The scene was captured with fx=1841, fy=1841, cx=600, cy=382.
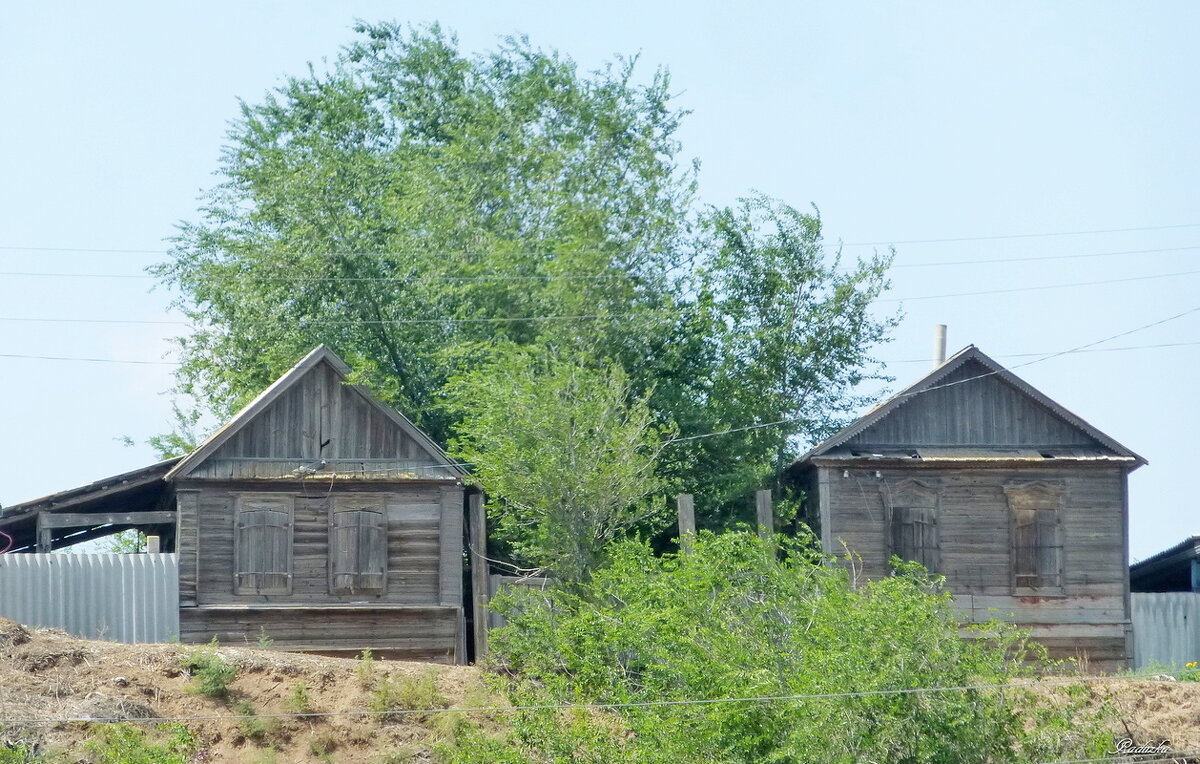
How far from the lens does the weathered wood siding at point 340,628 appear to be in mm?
31484

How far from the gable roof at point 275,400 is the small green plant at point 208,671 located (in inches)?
160

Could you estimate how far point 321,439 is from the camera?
3262 cm

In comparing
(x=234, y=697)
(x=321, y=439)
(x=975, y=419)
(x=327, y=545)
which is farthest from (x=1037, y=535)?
(x=234, y=697)

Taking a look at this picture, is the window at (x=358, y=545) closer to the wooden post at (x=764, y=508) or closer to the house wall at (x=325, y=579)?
the house wall at (x=325, y=579)

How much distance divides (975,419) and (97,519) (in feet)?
52.3

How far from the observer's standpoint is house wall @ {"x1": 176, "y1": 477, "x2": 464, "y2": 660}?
31.6 metres

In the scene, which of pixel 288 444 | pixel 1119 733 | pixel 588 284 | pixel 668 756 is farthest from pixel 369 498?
pixel 1119 733

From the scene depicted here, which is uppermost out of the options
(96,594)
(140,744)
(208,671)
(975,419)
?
(975,419)

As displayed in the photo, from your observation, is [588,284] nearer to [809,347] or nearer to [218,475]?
[809,347]

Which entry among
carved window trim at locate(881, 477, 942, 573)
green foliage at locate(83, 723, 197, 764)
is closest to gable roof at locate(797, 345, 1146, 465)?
carved window trim at locate(881, 477, 942, 573)

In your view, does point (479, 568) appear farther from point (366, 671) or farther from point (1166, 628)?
point (1166, 628)

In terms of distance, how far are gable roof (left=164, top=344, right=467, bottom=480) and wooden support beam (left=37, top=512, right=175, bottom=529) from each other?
0.72 m

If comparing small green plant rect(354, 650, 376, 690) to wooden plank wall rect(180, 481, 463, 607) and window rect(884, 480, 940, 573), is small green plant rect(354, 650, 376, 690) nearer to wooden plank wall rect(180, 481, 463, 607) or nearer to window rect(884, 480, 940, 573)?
wooden plank wall rect(180, 481, 463, 607)

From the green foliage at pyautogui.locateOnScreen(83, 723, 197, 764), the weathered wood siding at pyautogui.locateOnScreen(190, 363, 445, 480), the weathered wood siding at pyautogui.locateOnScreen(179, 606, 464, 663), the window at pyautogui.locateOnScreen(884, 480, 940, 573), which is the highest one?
the weathered wood siding at pyautogui.locateOnScreen(190, 363, 445, 480)
